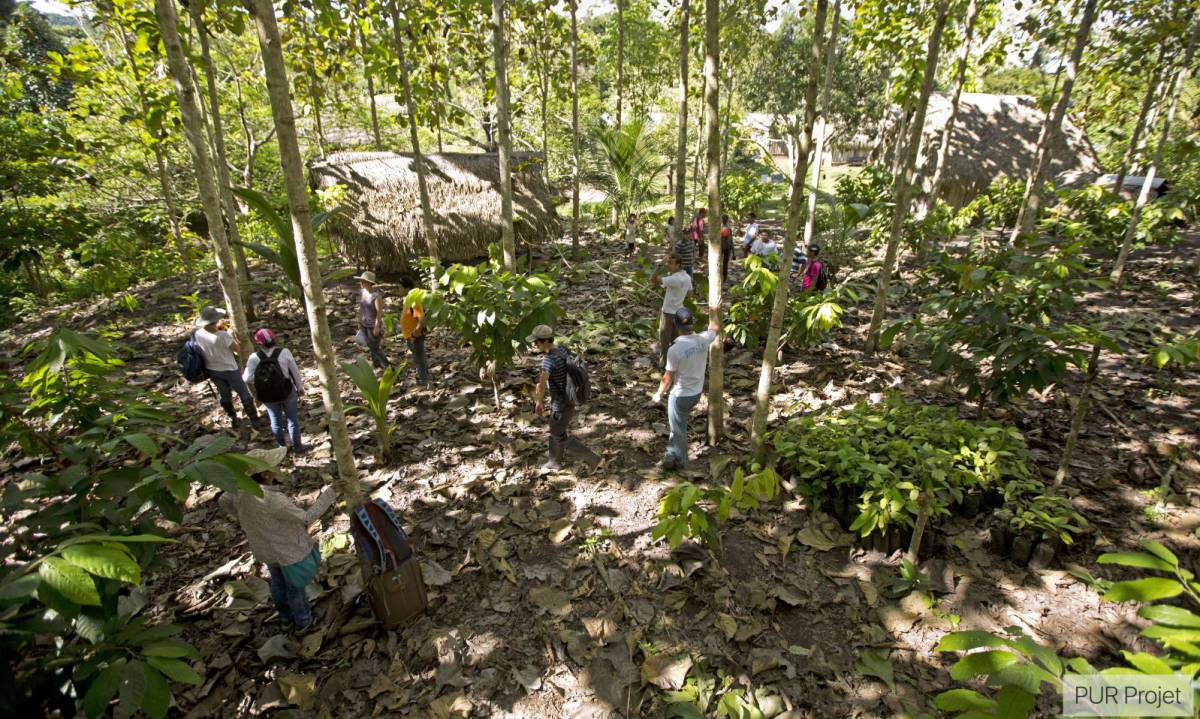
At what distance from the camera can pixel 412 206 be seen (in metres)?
10.6

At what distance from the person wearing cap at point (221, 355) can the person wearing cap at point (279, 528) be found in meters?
2.94

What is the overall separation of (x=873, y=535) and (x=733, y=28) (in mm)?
12183

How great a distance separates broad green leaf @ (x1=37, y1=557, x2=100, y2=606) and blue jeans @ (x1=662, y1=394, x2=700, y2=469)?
→ 4.19 metres

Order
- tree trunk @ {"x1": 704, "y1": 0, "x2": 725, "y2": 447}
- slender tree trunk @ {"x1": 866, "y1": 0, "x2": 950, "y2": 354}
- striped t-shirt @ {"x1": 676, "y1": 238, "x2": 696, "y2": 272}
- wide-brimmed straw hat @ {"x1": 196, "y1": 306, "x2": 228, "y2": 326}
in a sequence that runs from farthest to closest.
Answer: striped t-shirt @ {"x1": 676, "y1": 238, "x2": 696, "y2": 272}, slender tree trunk @ {"x1": 866, "y1": 0, "x2": 950, "y2": 354}, wide-brimmed straw hat @ {"x1": 196, "y1": 306, "x2": 228, "y2": 326}, tree trunk @ {"x1": 704, "y1": 0, "x2": 725, "y2": 447}

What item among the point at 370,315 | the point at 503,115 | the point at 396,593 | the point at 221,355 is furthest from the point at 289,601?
the point at 503,115

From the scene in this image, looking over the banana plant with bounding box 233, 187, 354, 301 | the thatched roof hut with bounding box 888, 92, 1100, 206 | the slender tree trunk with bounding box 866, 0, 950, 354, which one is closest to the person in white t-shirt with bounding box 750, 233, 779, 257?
the slender tree trunk with bounding box 866, 0, 950, 354

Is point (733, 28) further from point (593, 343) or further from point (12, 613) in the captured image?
point (12, 613)

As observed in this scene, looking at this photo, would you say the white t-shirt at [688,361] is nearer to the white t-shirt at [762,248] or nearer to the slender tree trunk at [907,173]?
the slender tree trunk at [907,173]

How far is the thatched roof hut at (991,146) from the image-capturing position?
51.0 feet

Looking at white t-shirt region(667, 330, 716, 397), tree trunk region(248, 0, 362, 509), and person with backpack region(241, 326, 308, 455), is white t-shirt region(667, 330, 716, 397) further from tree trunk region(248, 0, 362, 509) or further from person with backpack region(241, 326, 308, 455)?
person with backpack region(241, 326, 308, 455)

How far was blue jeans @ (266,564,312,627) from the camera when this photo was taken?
372 cm

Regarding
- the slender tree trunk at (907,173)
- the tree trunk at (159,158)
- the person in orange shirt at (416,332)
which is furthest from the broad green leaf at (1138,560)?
the tree trunk at (159,158)

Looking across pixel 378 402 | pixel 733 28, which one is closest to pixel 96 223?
pixel 378 402

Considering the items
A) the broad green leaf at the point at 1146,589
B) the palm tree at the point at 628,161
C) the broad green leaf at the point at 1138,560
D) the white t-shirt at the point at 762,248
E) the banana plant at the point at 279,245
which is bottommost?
the broad green leaf at the point at 1146,589
